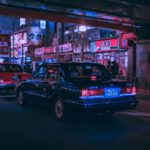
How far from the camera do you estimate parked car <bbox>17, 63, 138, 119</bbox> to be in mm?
8969

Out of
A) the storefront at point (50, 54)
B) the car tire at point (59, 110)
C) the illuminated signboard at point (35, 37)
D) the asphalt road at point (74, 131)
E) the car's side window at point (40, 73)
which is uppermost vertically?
the illuminated signboard at point (35, 37)

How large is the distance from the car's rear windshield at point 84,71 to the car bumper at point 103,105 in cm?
99

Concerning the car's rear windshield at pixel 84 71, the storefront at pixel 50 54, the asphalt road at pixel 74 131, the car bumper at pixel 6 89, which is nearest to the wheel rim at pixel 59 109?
the asphalt road at pixel 74 131

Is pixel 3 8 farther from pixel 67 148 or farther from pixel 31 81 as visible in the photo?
pixel 67 148

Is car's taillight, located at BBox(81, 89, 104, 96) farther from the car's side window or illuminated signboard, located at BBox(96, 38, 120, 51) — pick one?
illuminated signboard, located at BBox(96, 38, 120, 51)

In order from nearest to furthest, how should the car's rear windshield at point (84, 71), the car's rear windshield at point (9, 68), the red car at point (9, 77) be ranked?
the car's rear windshield at point (84, 71) → the red car at point (9, 77) → the car's rear windshield at point (9, 68)

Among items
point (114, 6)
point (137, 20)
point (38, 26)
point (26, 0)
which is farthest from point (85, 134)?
point (38, 26)

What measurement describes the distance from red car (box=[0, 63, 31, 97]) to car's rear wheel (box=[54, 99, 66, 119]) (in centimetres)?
538

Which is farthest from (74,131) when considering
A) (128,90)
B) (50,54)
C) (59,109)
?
(50,54)

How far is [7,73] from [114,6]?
5426 mm

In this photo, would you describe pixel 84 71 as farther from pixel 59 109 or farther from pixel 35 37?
pixel 35 37

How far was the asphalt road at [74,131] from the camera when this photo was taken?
273 inches

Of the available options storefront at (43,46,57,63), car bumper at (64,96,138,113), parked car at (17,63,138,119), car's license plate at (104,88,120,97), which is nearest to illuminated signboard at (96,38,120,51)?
storefront at (43,46,57,63)

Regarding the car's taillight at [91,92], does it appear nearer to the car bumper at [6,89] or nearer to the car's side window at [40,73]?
the car's side window at [40,73]
